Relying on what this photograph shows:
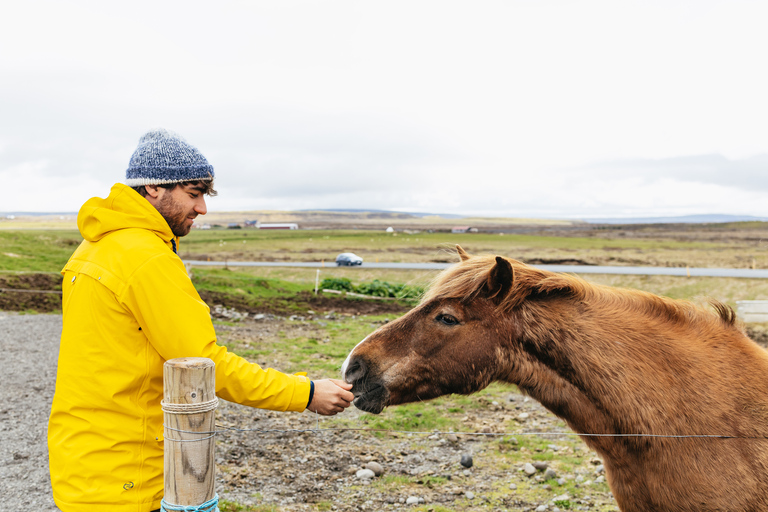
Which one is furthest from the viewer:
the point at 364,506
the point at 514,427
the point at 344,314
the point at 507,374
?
the point at 344,314

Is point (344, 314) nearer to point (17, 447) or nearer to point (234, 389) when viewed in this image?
point (17, 447)

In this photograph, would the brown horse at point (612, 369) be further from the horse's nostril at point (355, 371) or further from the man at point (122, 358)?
the man at point (122, 358)

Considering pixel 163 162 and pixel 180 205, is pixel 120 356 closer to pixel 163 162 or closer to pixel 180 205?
pixel 180 205

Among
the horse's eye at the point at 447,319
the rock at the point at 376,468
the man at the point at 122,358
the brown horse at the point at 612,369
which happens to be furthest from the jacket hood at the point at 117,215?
the rock at the point at 376,468

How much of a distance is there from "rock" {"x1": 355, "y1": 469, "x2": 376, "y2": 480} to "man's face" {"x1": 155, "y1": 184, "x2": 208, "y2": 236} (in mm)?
4047

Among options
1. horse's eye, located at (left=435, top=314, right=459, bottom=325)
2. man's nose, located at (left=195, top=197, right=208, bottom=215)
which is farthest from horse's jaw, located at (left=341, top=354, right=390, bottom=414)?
man's nose, located at (left=195, top=197, right=208, bottom=215)

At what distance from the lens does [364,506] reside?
4.94m

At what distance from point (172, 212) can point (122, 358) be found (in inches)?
29.1

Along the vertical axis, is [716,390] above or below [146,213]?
below

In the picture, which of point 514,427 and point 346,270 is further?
point 346,270

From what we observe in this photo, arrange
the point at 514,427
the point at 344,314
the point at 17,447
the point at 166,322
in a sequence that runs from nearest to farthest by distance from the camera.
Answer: the point at 166,322, the point at 17,447, the point at 514,427, the point at 344,314

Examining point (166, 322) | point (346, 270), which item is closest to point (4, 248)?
point (346, 270)

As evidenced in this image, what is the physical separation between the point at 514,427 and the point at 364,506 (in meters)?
2.99

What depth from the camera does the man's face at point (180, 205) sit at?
7.93ft
